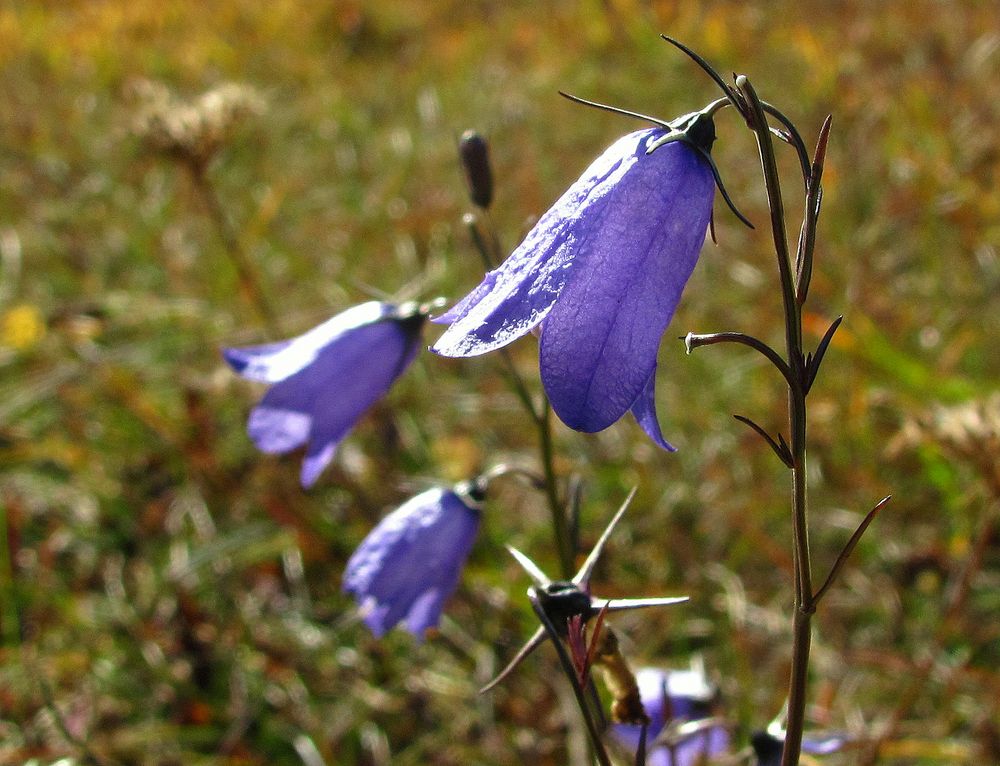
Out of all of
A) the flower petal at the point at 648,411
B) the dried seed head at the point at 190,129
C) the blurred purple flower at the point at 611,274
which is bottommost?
the flower petal at the point at 648,411

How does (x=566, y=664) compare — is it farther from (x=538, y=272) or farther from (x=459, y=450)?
(x=459, y=450)

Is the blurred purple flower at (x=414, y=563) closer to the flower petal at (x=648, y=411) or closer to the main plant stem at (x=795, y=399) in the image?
the flower petal at (x=648, y=411)

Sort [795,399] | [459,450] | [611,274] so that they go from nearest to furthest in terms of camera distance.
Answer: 1. [795,399]
2. [611,274]
3. [459,450]

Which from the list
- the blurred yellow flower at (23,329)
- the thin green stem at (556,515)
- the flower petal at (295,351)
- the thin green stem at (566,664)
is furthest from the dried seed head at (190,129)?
the thin green stem at (566,664)

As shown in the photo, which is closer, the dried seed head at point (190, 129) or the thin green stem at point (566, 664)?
the thin green stem at point (566, 664)

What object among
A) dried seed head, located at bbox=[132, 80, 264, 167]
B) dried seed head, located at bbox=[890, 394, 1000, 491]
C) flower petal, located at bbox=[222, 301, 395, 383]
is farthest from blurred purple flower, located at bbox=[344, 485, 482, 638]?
dried seed head, located at bbox=[132, 80, 264, 167]

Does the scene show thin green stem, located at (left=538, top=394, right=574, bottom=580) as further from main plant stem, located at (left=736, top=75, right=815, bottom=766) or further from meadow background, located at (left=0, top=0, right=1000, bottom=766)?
main plant stem, located at (left=736, top=75, right=815, bottom=766)

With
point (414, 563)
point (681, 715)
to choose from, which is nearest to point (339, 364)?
point (414, 563)

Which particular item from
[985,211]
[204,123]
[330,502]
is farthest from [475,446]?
[985,211]
